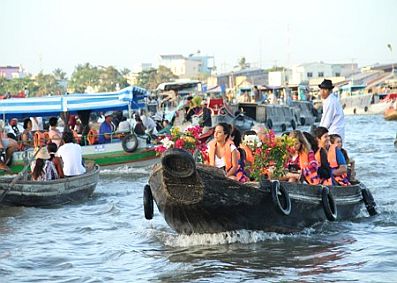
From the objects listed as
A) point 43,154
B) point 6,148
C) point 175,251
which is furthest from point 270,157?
point 6,148

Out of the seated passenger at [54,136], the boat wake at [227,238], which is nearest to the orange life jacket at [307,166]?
the boat wake at [227,238]

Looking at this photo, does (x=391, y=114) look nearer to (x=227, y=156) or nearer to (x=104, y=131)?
(x=104, y=131)

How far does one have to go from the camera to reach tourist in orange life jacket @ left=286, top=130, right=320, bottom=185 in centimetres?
1091

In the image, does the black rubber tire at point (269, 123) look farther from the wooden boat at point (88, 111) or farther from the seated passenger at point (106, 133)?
the seated passenger at point (106, 133)

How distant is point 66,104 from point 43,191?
7.20 m

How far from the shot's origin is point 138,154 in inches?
843

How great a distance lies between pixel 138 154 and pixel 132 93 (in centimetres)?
207

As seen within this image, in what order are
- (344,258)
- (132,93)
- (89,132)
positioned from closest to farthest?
(344,258)
(89,132)
(132,93)

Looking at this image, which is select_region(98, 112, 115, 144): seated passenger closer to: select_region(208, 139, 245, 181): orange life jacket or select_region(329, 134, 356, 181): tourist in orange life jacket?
select_region(329, 134, 356, 181): tourist in orange life jacket

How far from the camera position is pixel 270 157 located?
10867 millimetres

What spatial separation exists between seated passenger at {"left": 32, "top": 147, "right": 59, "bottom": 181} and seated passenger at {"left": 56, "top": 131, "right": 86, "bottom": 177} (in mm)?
421

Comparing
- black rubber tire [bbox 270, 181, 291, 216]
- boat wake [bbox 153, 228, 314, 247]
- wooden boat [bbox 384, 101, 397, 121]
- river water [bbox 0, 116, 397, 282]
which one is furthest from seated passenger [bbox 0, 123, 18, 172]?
wooden boat [bbox 384, 101, 397, 121]

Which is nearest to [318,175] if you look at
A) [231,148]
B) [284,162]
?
[284,162]

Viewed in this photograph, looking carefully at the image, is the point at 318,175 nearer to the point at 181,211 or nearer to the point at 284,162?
the point at 284,162
